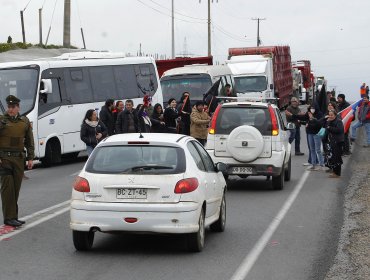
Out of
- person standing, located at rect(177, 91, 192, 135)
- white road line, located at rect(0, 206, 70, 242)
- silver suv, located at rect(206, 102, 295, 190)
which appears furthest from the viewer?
person standing, located at rect(177, 91, 192, 135)

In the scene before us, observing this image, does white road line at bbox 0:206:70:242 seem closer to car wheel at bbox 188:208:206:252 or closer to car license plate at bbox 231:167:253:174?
car wheel at bbox 188:208:206:252

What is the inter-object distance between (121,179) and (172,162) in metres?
0.69

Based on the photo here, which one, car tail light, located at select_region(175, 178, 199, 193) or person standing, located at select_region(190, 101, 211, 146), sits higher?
car tail light, located at select_region(175, 178, 199, 193)

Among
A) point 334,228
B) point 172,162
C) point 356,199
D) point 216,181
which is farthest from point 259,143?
point 172,162

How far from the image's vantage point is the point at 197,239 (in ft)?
35.6

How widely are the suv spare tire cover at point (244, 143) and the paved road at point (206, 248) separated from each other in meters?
1.20

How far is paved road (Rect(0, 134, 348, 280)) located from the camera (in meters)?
9.82

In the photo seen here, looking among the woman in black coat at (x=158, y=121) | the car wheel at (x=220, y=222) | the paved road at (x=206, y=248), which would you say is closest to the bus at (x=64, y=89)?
the woman in black coat at (x=158, y=121)

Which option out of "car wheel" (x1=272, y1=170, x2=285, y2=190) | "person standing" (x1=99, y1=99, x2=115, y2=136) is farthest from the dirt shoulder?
"person standing" (x1=99, y1=99, x2=115, y2=136)

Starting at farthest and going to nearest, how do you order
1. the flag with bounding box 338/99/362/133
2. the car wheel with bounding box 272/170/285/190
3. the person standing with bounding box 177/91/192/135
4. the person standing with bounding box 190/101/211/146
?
the flag with bounding box 338/99/362/133, the person standing with bounding box 177/91/192/135, the person standing with bounding box 190/101/211/146, the car wheel with bounding box 272/170/285/190

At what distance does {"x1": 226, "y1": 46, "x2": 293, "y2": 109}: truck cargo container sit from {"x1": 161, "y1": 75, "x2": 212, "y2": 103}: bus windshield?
7.73m

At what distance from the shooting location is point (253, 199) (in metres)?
17.0

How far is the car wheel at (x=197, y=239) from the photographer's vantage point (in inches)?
426

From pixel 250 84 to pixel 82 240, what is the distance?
108ft
